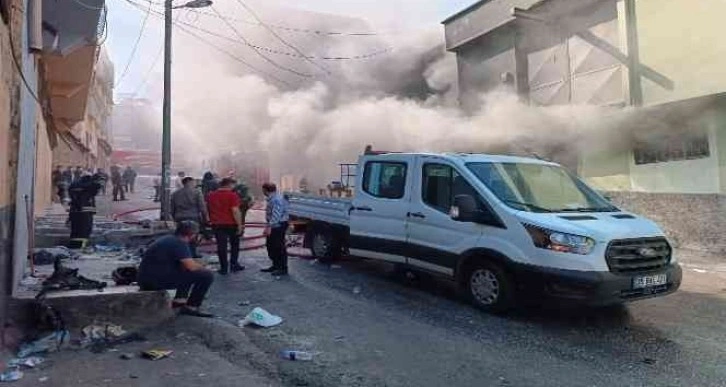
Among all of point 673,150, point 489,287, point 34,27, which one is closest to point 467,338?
point 489,287

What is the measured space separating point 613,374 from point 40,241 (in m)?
9.09

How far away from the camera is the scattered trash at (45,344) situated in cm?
444

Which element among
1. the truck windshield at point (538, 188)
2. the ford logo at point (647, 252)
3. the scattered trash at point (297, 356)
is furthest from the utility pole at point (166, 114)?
the ford logo at point (647, 252)

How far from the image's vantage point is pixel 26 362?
4.19 meters

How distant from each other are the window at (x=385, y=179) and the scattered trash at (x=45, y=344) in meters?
3.86

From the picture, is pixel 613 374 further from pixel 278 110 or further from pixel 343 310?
pixel 278 110

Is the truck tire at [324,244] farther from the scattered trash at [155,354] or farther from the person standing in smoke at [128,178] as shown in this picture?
the person standing in smoke at [128,178]

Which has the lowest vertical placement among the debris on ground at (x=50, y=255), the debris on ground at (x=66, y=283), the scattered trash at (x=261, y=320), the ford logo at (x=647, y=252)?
the scattered trash at (x=261, y=320)

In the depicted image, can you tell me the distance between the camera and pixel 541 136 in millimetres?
13844

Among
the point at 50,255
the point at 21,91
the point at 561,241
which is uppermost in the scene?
the point at 21,91

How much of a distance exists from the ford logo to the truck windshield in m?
0.74

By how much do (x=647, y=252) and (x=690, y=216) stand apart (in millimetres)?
5884

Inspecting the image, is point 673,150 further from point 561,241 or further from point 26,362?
point 26,362

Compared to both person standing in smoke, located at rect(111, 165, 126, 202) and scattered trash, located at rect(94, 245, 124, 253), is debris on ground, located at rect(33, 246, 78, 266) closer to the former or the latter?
scattered trash, located at rect(94, 245, 124, 253)
